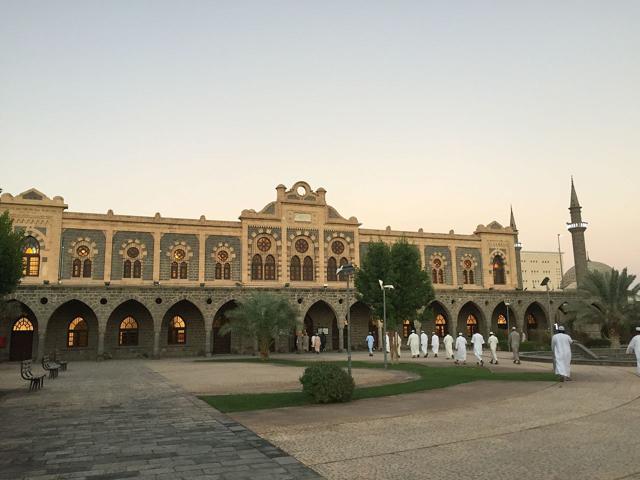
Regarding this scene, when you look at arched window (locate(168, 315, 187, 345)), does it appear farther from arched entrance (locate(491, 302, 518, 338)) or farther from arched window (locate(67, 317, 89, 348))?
arched entrance (locate(491, 302, 518, 338))

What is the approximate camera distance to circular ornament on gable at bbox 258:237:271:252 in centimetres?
3700

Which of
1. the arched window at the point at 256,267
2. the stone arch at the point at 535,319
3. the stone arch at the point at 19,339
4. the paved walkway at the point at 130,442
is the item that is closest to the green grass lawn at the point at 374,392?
the paved walkway at the point at 130,442

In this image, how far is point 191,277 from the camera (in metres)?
35.1

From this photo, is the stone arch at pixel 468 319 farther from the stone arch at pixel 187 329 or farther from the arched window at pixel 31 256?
the arched window at pixel 31 256

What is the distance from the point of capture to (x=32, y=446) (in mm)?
7715

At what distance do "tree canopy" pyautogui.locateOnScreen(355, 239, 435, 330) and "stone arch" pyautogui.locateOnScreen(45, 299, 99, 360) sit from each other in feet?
59.8

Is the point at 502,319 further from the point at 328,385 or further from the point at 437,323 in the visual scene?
the point at 328,385

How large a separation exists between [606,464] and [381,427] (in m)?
3.59

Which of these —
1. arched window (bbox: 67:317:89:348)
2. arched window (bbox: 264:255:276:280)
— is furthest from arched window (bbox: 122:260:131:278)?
arched window (bbox: 264:255:276:280)

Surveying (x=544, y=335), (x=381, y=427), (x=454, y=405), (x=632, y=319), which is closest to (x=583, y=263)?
(x=544, y=335)

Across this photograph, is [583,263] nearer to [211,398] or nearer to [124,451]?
[211,398]

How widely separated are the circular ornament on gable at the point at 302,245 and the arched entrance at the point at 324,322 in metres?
4.09

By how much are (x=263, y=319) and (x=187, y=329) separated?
9.09 m

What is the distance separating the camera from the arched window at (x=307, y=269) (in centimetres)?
3775
